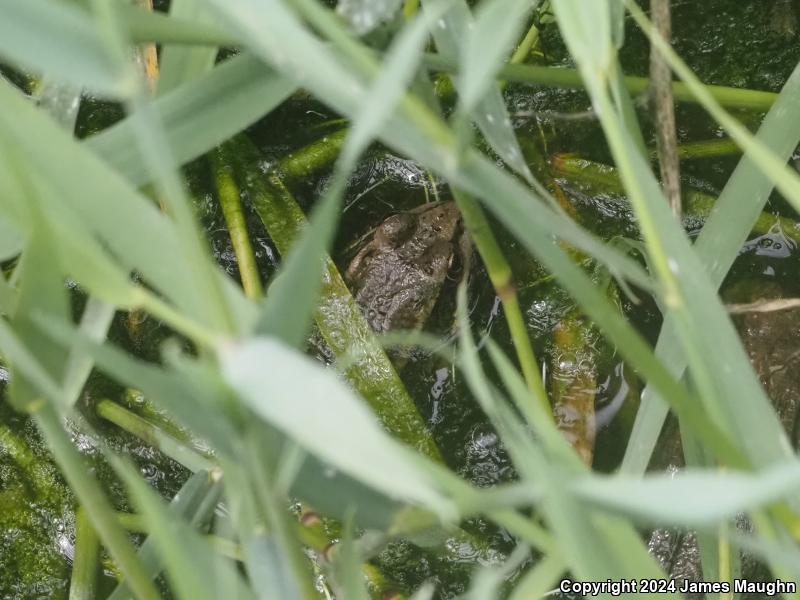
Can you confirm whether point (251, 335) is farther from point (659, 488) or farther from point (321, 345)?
point (321, 345)

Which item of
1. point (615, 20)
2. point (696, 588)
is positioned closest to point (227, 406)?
point (615, 20)

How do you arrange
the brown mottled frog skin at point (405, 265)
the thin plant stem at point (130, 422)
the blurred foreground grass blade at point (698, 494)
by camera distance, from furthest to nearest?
the brown mottled frog skin at point (405, 265) < the thin plant stem at point (130, 422) < the blurred foreground grass blade at point (698, 494)

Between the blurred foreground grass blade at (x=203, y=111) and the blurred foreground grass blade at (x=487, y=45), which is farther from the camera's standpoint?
the blurred foreground grass blade at (x=203, y=111)

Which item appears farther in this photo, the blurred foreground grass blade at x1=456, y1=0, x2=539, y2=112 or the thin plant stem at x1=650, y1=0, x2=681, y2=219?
the thin plant stem at x1=650, y1=0, x2=681, y2=219

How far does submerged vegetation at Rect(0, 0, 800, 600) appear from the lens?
1.26 ft

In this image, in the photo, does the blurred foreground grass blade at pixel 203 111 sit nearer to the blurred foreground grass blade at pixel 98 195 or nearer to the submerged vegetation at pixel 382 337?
the submerged vegetation at pixel 382 337

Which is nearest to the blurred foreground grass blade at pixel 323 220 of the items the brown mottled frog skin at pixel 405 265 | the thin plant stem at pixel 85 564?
the thin plant stem at pixel 85 564

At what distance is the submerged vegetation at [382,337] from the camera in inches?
15.1

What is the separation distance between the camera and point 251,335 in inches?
15.7

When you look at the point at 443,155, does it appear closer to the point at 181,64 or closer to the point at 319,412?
the point at 319,412

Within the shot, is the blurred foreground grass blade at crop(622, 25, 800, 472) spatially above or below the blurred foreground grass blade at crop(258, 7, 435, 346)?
above

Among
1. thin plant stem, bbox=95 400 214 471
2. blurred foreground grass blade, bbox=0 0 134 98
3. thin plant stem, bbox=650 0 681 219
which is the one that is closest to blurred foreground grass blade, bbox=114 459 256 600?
blurred foreground grass blade, bbox=0 0 134 98

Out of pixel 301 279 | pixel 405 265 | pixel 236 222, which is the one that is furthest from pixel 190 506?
pixel 405 265

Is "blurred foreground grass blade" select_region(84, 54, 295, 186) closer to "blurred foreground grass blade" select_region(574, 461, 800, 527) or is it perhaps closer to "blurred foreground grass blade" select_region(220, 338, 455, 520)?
"blurred foreground grass blade" select_region(220, 338, 455, 520)
